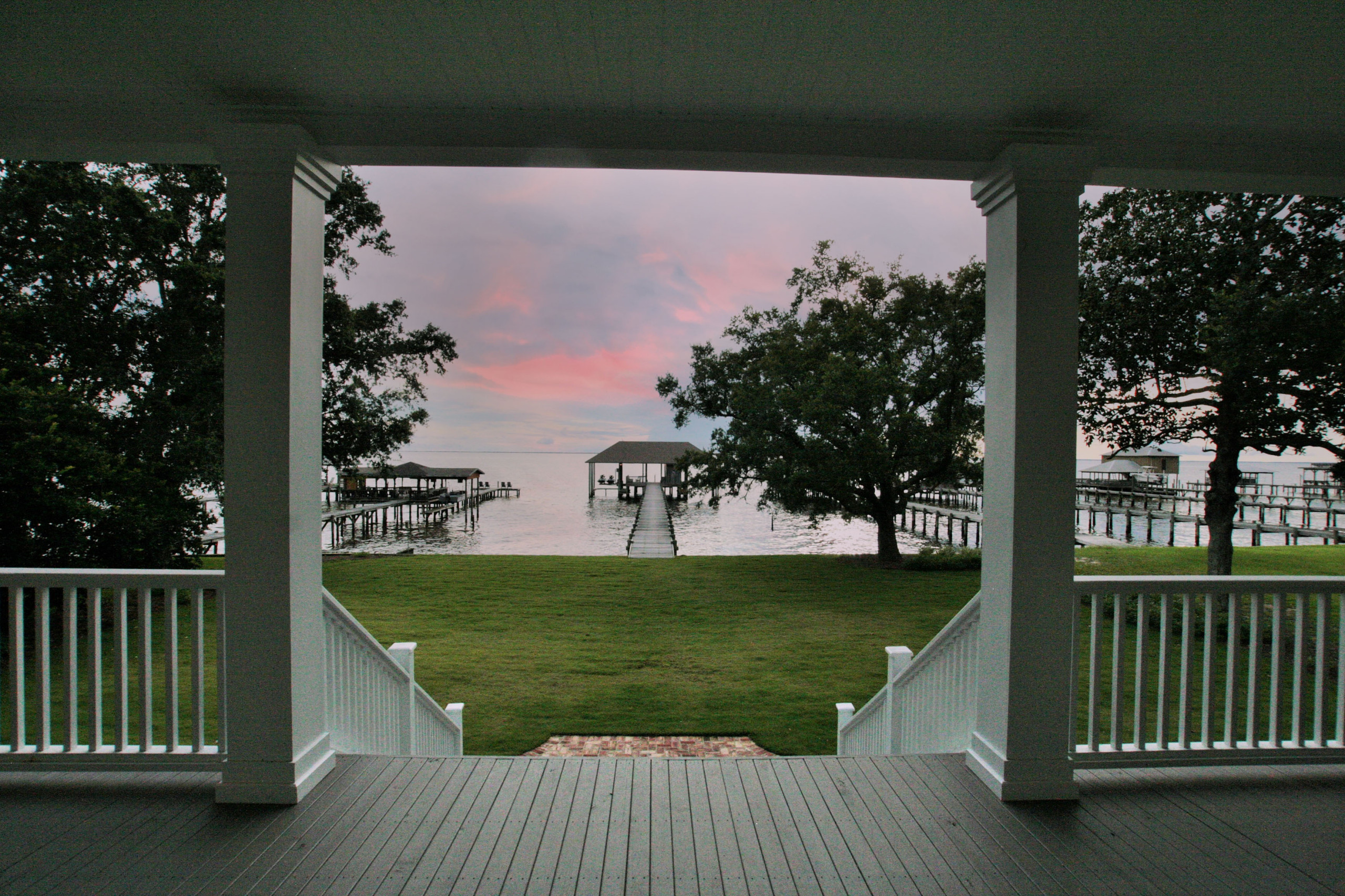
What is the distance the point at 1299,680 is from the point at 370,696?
4.47 metres

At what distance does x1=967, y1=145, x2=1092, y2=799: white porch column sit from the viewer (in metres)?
2.79

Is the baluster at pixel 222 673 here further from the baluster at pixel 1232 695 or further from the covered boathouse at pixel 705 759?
the baluster at pixel 1232 695

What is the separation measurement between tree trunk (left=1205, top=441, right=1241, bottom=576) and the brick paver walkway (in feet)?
23.9

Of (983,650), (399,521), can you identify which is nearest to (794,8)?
(983,650)

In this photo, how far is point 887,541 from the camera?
19266 mm

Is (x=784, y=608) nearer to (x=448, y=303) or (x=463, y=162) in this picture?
(x=463, y=162)

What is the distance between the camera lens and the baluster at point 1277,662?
120 inches

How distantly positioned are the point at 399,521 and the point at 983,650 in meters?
38.0

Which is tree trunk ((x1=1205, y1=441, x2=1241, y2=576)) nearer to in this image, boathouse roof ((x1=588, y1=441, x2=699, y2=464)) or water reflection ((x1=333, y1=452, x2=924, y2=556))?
water reflection ((x1=333, y1=452, x2=924, y2=556))

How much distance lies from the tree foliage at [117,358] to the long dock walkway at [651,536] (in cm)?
878

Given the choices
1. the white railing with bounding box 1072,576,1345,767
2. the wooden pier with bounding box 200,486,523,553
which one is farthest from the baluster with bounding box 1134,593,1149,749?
the wooden pier with bounding box 200,486,523,553

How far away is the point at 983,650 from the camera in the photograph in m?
3.02

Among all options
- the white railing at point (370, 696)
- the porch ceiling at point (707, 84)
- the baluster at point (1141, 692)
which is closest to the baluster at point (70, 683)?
the white railing at point (370, 696)

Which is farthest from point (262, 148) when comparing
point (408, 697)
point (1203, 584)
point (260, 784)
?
point (1203, 584)
